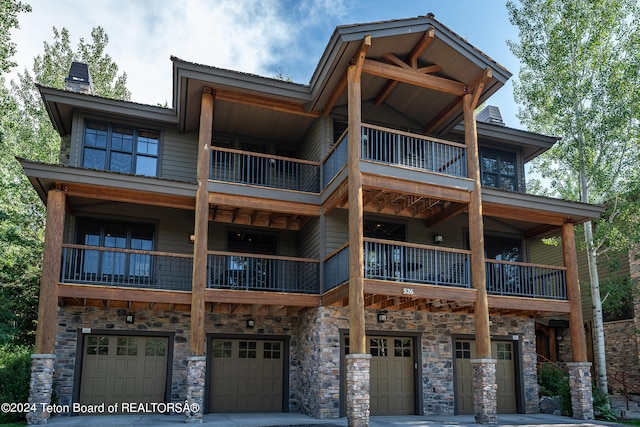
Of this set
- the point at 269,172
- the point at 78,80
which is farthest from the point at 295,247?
the point at 78,80

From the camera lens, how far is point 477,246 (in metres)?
14.2

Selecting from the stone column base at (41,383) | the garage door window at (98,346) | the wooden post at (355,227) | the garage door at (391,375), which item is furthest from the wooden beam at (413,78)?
the stone column base at (41,383)

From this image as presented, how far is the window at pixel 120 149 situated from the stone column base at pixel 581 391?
1261cm

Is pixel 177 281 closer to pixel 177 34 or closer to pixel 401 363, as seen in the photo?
pixel 401 363

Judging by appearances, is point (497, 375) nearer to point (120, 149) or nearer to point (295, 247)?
point (295, 247)

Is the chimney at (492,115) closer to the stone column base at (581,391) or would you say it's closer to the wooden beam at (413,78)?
the wooden beam at (413,78)

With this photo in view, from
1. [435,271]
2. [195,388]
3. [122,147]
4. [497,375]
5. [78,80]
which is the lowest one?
[195,388]

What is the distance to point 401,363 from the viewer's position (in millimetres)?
15680

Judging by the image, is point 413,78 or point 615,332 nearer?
point 413,78

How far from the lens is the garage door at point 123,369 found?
47.9ft

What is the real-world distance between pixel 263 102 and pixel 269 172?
99.4 inches

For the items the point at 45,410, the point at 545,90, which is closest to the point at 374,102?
the point at 545,90

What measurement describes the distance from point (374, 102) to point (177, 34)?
9869mm

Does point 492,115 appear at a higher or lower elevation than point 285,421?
higher
